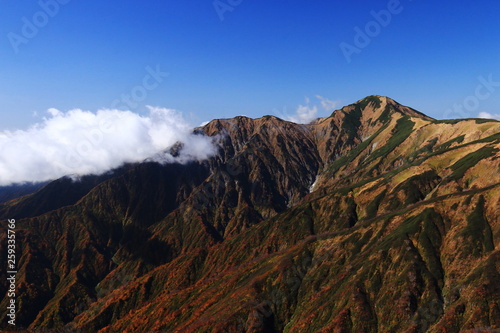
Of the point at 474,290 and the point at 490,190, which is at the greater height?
the point at 490,190

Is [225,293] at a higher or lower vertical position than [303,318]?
higher

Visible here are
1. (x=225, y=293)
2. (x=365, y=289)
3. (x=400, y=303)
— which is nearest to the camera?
(x=400, y=303)

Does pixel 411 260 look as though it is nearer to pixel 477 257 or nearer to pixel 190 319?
pixel 477 257

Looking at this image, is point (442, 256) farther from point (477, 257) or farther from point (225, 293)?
point (225, 293)

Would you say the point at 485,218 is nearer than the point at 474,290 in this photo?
No

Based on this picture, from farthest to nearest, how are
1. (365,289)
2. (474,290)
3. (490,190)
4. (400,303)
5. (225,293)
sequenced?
1. (225,293)
2. (490,190)
3. (365,289)
4. (400,303)
5. (474,290)

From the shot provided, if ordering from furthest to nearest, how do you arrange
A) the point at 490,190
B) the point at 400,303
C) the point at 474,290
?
the point at 490,190, the point at 400,303, the point at 474,290

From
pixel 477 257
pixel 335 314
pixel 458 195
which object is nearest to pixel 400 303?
pixel 335 314

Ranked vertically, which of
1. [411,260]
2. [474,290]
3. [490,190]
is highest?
[490,190]

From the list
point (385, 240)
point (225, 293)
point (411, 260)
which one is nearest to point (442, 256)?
point (411, 260)
